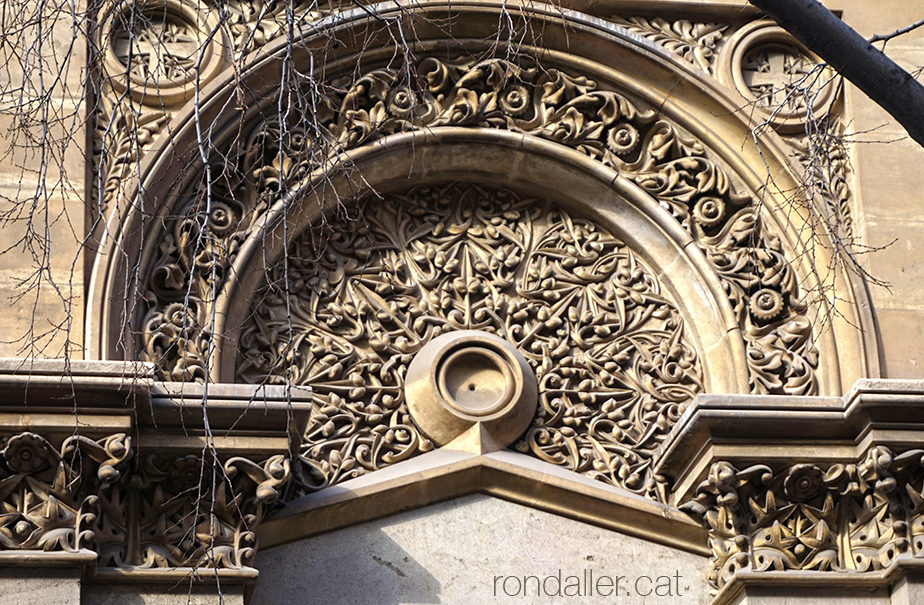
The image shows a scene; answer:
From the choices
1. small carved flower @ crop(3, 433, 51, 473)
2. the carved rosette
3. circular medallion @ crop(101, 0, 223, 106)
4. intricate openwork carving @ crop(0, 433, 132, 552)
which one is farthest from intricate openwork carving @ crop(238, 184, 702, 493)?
small carved flower @ crop(3, 433, 51, 473)

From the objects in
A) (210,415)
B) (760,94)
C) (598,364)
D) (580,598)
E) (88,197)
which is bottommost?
(580,598)

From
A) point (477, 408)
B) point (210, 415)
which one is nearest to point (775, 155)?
point (477, 408)

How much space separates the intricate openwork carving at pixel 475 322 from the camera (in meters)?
7.51

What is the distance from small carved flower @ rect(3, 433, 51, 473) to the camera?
20.6ft

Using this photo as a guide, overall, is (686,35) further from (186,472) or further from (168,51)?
(186,472)

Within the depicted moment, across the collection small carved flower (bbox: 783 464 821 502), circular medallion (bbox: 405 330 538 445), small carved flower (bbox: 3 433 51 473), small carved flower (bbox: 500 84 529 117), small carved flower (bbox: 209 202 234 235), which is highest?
small carved flower (bbox: 500 84 529 117)

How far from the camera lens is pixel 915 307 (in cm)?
770

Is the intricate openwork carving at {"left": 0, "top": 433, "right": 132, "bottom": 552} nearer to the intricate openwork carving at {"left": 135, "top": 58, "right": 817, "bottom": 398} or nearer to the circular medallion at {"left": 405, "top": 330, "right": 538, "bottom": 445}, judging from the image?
the intricate openwork carving at {"left": 135, "top": 58, "right": 817, "bottom": 398}

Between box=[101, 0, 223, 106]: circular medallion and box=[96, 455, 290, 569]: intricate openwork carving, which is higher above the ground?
box=[101, 0, 223, 106]: circular medallion

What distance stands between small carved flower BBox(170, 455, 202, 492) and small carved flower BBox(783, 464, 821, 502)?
274 centimetres

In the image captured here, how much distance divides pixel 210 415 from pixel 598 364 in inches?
86.9

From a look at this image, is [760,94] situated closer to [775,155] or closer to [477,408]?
[775,155]

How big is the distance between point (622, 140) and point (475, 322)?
4.32ft

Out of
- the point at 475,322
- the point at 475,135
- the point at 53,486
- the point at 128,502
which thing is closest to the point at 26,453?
the point at 53,486
